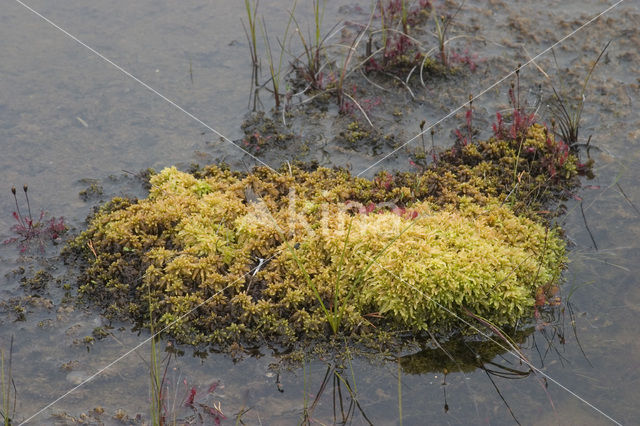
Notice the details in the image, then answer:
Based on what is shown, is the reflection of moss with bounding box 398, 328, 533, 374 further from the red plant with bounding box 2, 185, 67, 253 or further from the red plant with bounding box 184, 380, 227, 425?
the red plant with bounding box 2, 185, 67, 253

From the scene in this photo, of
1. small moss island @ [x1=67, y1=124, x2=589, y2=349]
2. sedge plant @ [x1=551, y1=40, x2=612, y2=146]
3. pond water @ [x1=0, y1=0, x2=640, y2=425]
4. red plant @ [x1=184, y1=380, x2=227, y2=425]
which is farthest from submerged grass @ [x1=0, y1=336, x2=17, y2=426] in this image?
sedge plant @ [x1=551, y1=40, x2=612, y2=146]

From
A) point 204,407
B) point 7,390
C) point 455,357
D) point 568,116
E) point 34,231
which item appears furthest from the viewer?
point 568,116

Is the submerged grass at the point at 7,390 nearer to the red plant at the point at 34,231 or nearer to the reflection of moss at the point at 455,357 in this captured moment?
the red plant at the point at 34,231

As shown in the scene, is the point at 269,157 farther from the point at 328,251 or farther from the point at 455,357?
the point at 455,357

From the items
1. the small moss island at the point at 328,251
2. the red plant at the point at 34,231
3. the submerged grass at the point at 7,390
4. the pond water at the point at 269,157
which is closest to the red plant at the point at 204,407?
the pond water at the point at 269,157

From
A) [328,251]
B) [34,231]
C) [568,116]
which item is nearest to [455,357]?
[328,251]

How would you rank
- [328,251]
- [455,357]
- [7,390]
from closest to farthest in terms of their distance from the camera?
[7,390], [455,357], [328,251]
